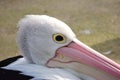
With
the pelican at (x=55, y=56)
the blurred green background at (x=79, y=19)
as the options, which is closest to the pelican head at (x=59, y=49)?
the pelican at (x=55, y=56)

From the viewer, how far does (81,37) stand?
241 inches

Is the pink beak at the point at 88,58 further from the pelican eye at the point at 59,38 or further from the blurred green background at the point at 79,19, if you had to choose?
the blurred green background at the point at 79,19

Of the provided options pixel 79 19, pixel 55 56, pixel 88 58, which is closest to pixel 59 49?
pixel 55 56

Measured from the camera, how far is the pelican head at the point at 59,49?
2.77m

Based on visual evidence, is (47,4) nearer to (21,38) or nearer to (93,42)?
(93,42)

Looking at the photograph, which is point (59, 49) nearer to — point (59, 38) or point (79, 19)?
point (59, 38)

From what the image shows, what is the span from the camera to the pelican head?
277 cm

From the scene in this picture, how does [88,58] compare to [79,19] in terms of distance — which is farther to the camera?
[79,19]

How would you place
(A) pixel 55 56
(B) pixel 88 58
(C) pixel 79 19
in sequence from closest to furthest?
(B) pixel 88 58 → (A) pixel 55 56 → (C) pixel 79 19

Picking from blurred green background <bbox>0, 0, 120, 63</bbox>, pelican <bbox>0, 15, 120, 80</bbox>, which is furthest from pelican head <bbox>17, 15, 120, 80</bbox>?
blurred green background <bbox>0, 0, 120, 63</bbox>

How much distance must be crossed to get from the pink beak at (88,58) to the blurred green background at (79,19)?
2.36 m

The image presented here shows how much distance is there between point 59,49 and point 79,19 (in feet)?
14.0

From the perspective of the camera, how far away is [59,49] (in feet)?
9.33

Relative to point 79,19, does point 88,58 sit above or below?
below
